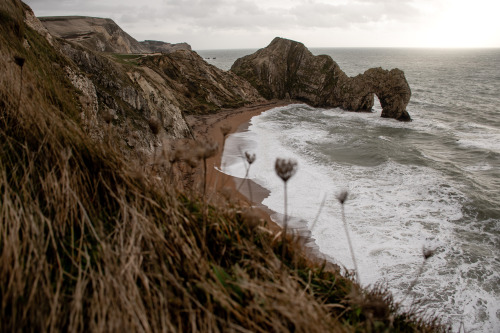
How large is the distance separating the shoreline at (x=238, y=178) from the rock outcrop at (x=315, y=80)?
10.2ft

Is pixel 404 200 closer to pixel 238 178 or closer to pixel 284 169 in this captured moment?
pixel 238 178

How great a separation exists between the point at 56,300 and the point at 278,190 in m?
12.0

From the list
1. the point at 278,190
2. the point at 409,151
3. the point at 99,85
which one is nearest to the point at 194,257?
the point at 278,190

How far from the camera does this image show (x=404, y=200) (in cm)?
1232

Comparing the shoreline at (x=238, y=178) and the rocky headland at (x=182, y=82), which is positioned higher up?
the rocky headland at (x=182, y=82)

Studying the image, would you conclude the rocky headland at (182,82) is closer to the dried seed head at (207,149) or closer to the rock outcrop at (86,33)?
the rock outcrop at (86,33)

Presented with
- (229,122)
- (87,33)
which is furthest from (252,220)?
(87,33)

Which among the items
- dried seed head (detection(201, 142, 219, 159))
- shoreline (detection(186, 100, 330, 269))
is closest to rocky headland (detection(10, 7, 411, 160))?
dried seed head (detection(201, 142, 219, 159))

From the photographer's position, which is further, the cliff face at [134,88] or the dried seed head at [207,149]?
the cliff face at [134,88]

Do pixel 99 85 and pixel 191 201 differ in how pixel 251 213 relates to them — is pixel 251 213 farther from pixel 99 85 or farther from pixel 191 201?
pixel 99 85

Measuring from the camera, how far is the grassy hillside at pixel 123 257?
1.51 metres

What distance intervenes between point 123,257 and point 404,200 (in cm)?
1306

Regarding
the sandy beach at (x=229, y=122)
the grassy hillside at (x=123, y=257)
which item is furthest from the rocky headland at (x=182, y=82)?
the sandy beach at (x=229, y=122)

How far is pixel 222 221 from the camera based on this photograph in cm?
224
